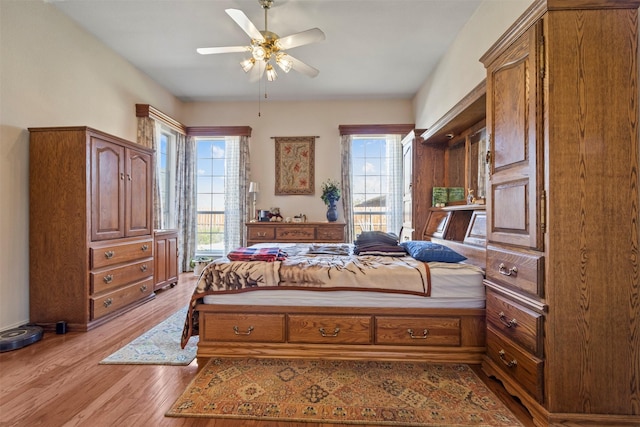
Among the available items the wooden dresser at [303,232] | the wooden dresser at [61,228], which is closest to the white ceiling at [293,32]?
the wooden dresser at [61,228]

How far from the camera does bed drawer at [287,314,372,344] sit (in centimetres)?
215

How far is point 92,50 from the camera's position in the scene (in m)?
3.56

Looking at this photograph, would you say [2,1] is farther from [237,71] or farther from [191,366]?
[191,366]

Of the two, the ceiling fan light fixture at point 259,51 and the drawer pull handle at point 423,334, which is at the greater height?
the ceiling fan light fixture at point 259,51

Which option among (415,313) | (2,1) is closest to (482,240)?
(415,313)

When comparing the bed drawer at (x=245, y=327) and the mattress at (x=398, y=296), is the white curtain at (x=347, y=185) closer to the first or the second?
the mattress at (x=398, y=296)

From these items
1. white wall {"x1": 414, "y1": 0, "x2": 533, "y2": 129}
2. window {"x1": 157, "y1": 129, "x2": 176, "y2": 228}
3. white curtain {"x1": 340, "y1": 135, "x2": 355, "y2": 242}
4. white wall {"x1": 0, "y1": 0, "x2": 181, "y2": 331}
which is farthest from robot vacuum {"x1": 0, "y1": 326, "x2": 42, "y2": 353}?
white wall {"x1": 414, "y1": 0, "x2": 533, "y2": 129}

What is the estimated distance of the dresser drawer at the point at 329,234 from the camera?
484 centimetres

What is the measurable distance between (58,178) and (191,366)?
2.21 m

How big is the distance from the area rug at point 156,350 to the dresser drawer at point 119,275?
722mm

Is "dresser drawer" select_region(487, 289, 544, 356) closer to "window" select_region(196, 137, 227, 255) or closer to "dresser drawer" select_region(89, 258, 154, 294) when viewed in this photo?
"dresser drawer" select_region(89, 258, 154, 294)

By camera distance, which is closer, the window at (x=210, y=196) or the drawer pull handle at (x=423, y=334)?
the drawer pull handle at (x=423, y=334)

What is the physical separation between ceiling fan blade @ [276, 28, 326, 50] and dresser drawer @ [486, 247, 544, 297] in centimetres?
221

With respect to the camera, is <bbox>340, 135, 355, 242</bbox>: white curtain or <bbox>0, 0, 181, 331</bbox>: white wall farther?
<bbox>340, 135, 355, 242</bbox>: white curtain
